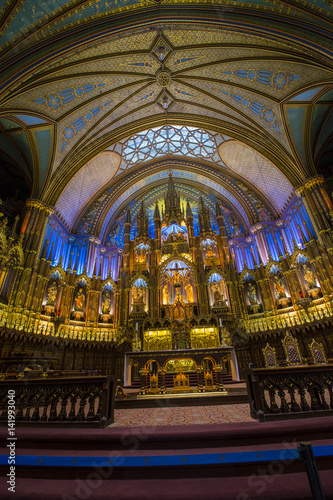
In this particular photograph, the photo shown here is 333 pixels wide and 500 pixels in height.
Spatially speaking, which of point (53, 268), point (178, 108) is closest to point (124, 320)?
point (53, 268)

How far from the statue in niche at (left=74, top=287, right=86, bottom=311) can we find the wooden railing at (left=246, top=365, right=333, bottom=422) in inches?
577

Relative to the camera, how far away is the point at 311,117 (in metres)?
15.9

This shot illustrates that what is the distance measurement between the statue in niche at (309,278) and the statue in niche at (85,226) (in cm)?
1609

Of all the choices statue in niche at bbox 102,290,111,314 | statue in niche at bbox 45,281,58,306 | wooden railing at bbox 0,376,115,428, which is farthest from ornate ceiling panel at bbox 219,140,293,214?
wooden railing at bbox 0,376,115,428

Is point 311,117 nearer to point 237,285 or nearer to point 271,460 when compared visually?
point 237,285

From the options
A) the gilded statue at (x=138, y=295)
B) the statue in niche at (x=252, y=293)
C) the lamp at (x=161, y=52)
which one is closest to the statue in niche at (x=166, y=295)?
the gilded statue at (x=138, y=295)

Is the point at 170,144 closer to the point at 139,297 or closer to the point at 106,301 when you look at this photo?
the point at 139,297

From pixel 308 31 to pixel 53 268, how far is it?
1868cm

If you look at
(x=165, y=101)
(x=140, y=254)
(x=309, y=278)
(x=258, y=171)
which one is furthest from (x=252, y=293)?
(x=165, y=101)

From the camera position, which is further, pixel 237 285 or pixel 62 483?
pixel 237 285

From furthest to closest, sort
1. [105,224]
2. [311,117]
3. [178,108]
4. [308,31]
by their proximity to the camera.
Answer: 1. [105,224]
2. [178,108]
3. [311,117]
4. [308,31]

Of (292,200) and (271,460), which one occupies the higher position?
(292,200)

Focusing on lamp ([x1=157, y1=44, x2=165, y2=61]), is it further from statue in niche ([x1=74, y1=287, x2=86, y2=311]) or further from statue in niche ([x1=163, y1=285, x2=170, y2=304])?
statue in niche ([x1=74, y1=287, x2=86, y2=311])

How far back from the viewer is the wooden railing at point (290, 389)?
4.30 metres
